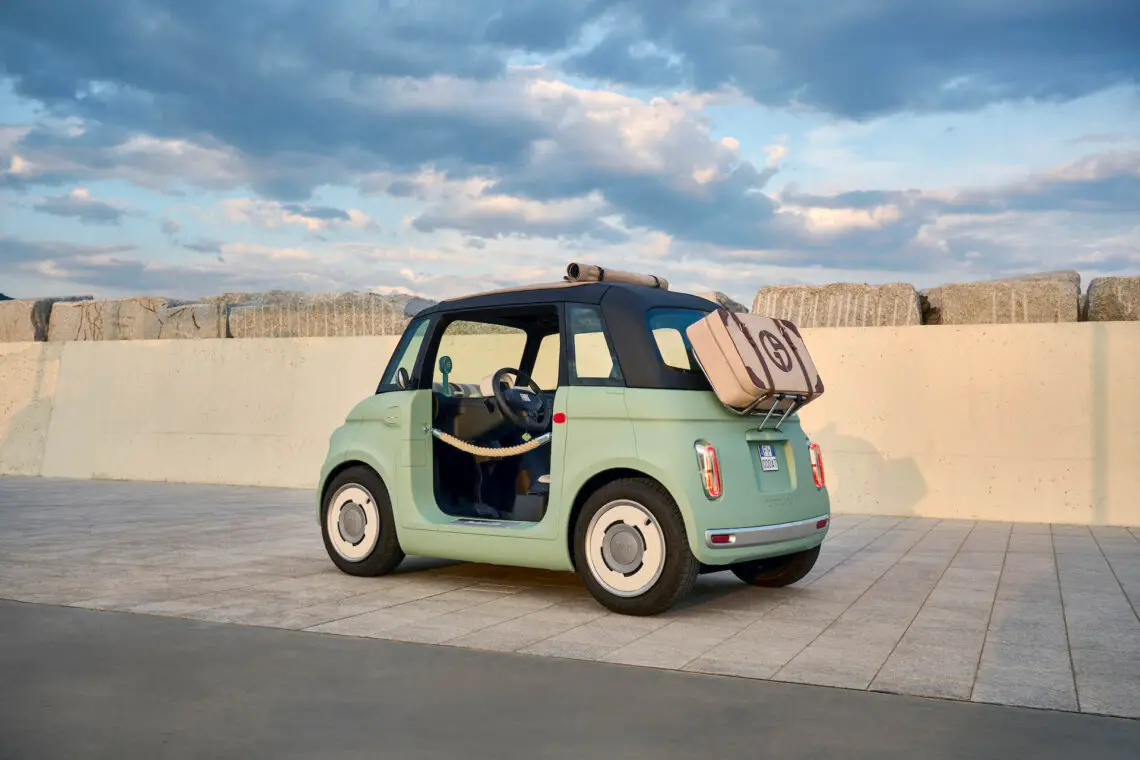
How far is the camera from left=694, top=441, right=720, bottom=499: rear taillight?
233 inches

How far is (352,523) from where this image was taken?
7.43 meters

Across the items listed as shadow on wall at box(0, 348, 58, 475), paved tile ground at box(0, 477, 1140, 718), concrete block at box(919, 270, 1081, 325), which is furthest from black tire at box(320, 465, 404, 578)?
shadow on wall at box(0, 348, 58, 475)

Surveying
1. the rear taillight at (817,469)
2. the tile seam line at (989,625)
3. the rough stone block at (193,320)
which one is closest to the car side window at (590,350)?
the rear taillight at (817,469)

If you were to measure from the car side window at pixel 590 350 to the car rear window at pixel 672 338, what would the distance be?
27 centimetres

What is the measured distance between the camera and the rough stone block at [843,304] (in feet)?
42.2

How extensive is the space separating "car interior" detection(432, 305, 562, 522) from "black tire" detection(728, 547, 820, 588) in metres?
1.42

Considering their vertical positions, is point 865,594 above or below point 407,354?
below

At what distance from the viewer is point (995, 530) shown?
10.7 m

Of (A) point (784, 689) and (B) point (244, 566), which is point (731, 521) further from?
(B) point (244, 566)

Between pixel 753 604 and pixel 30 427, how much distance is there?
14.9m

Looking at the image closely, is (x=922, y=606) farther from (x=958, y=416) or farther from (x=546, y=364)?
(x=958, y=416)

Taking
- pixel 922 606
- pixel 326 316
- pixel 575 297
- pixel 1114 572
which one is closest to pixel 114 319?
pixel 326 316

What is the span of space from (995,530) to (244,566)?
22.7 feet

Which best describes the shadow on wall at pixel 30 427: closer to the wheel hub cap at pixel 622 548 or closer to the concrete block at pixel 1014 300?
the concrete block at pixel 1014 300
